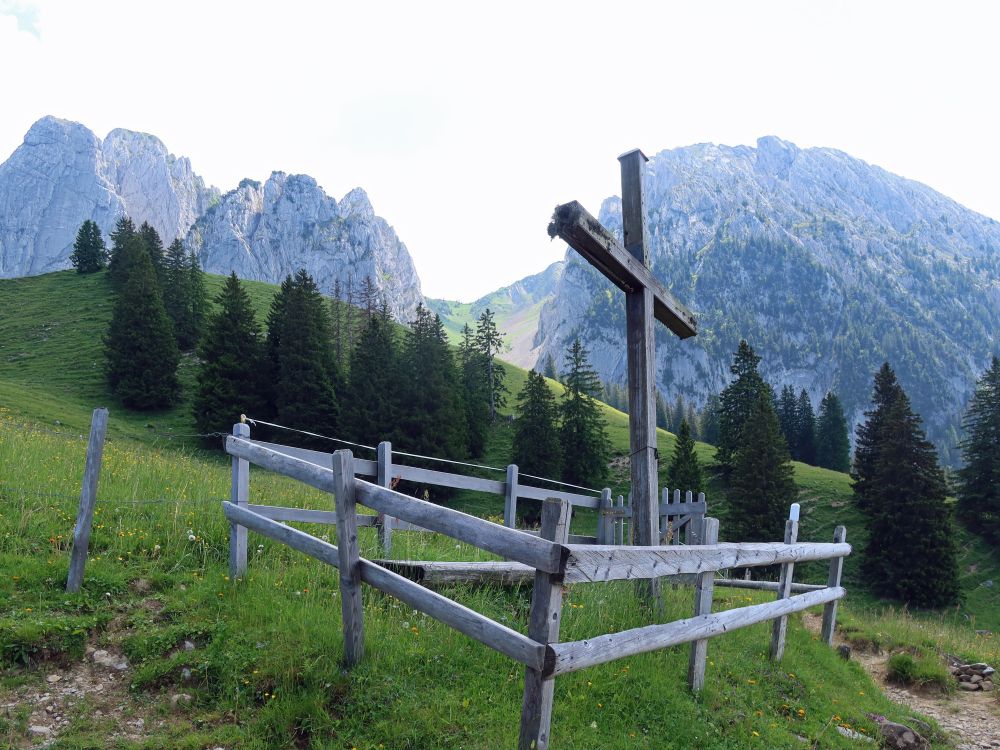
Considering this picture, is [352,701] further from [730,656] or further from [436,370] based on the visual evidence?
[436,370]

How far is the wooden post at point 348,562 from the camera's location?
187 inches

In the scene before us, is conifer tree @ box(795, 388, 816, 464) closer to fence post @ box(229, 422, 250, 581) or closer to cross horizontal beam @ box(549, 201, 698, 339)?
cross horizontal beam @ box(549, 201, 698, 339)

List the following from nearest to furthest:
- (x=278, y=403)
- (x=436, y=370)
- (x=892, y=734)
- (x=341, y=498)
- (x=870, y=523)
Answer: (x=341, y=498) < (x=892, y=734) < (x=870, y=523) < (x=278, y=403) < (x=436, y=370)

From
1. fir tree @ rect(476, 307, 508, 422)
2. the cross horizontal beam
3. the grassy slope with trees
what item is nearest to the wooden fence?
the grassy slope with trees

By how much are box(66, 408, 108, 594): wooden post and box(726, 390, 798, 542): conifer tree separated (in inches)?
1467

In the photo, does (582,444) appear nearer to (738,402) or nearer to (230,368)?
(738,402)

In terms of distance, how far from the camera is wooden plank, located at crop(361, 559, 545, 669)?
357 centimetres

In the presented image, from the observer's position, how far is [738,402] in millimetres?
55969

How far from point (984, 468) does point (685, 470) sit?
1995 centimetres

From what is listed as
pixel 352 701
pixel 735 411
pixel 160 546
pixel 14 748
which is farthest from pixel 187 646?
pixel 735 411

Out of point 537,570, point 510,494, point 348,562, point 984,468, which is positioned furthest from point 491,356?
point 537,570

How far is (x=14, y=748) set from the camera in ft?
12.7

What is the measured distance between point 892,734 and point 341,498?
5971 millimetres

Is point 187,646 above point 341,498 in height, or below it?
below
